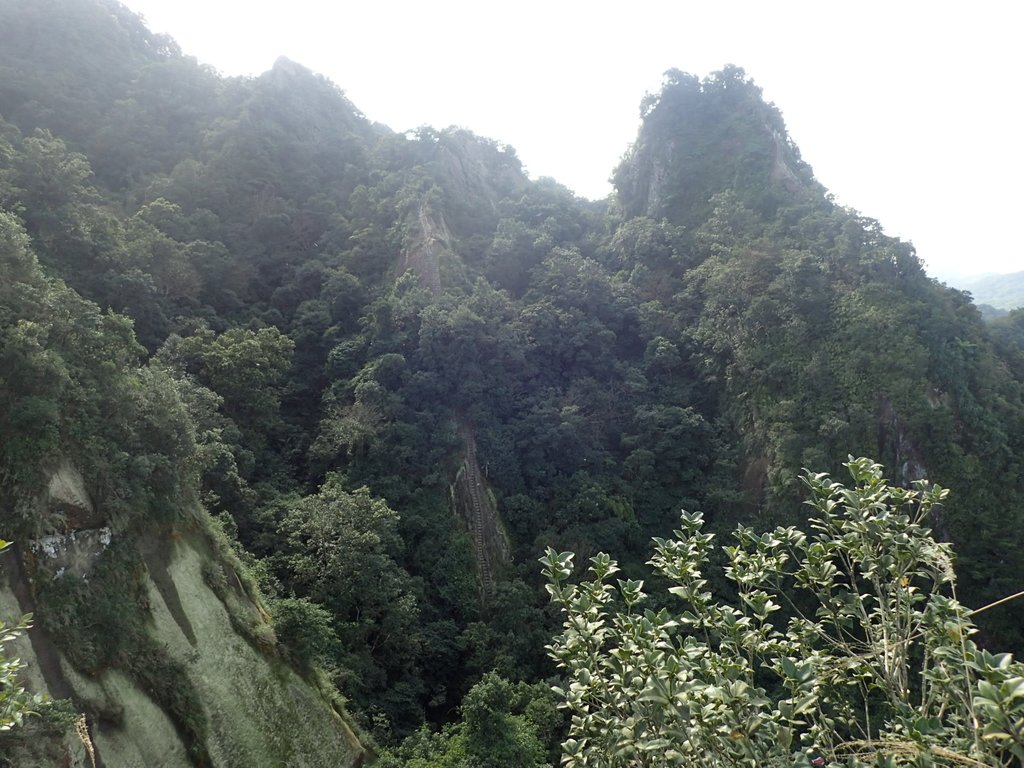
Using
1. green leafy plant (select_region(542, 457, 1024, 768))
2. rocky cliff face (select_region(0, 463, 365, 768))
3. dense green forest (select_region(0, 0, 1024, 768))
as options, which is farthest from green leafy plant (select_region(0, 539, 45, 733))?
dense green forest (select_region(0, 0, 1024, 768))

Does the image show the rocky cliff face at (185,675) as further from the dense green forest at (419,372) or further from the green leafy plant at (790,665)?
the green leafy plant at (790,665)

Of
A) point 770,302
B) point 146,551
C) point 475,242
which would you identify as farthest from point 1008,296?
point 146,551

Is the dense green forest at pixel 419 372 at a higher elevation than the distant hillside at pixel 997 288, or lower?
lower

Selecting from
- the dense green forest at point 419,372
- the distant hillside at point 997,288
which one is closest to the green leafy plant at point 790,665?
the dense green forest at point 419,372

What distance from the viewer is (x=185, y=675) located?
10.7 meters

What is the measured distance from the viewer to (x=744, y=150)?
3784 cm

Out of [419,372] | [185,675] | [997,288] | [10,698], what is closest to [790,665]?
[10,698]

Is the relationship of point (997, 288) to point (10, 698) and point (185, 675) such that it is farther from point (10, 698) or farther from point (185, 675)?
point (10, 698)

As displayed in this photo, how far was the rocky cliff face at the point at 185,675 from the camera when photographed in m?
8.88

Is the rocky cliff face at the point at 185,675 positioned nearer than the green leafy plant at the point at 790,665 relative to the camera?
No

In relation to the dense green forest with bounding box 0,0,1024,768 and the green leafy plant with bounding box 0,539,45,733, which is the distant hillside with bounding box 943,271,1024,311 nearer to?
the dense green forest with bounding box 0,0,1024,768

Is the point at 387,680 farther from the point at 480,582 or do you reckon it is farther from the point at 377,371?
the point at 377,371

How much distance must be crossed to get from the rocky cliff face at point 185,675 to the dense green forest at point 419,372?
0.31 metres

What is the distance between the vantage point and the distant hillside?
3103 inches
